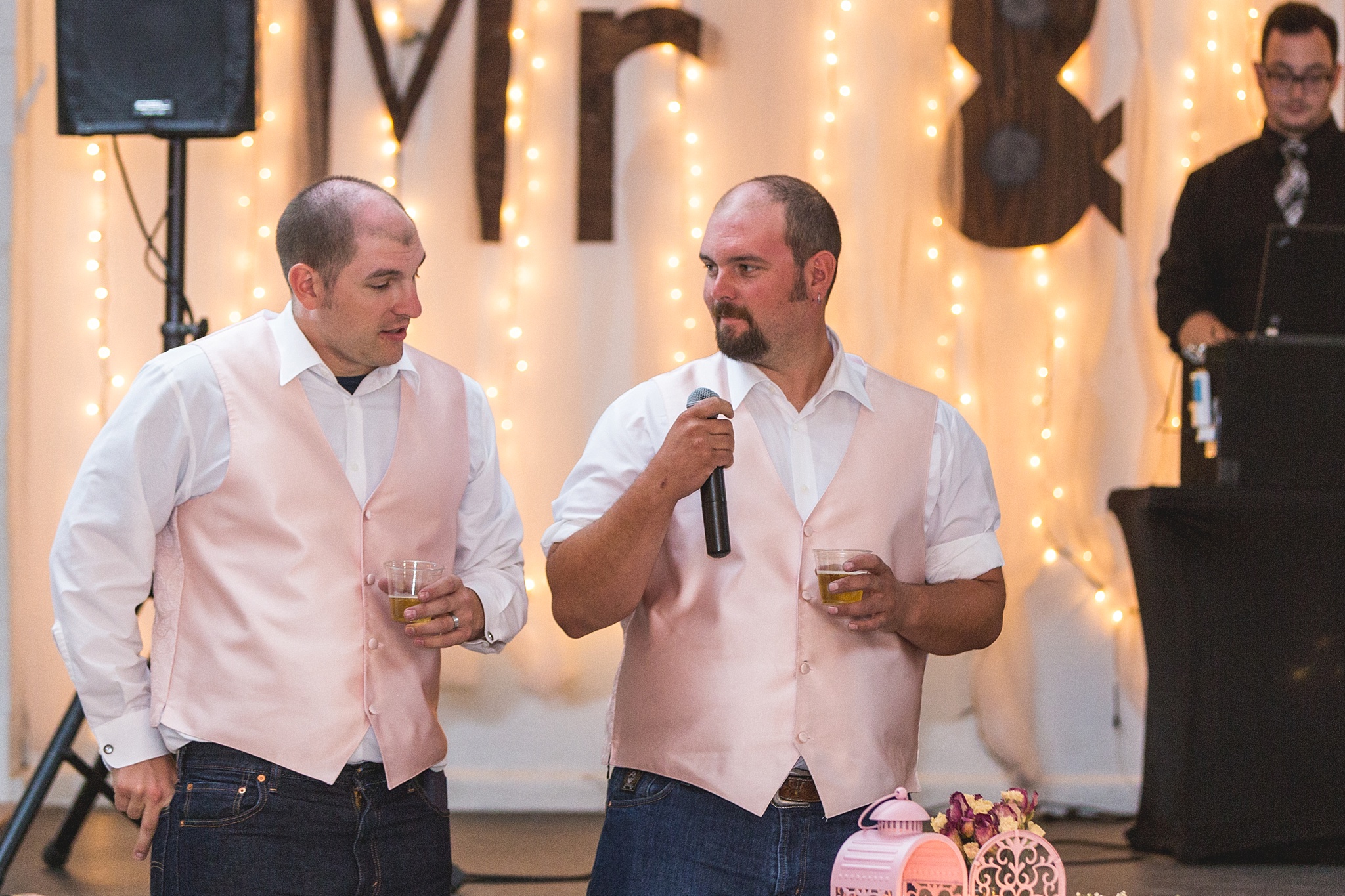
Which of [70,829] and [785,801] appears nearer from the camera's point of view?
[785,801]

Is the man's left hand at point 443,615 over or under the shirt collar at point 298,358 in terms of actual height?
under

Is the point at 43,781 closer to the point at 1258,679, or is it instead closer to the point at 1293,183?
A: the point at 1258,679

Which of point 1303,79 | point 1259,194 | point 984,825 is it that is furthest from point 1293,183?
point 984,825

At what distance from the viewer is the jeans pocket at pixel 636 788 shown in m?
2.00

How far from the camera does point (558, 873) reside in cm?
349

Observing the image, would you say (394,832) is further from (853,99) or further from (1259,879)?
(853,99)

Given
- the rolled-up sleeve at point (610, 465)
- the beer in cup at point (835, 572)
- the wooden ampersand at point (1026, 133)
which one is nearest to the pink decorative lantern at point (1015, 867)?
the beer in cup at point (835, 572)

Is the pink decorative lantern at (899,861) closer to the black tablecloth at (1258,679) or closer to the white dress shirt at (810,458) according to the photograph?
the white dress shirt at (810,458)

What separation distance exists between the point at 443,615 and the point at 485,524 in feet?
0.96

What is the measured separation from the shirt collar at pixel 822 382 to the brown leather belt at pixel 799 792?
1.86ft

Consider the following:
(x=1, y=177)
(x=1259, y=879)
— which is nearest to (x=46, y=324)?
(x=1, y=177)

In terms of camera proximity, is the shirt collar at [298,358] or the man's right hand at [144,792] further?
the shirt collar at [298,358]

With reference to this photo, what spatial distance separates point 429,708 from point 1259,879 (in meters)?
2.19

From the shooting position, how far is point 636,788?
2.03 meters
